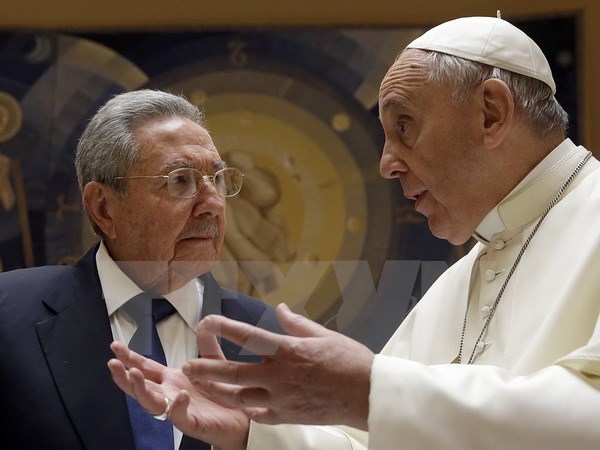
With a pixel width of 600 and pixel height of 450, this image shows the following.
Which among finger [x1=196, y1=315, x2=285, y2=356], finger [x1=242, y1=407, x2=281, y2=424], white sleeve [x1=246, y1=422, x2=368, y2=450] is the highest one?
finger [x1=196, y1=315, x2=285, y2=356]

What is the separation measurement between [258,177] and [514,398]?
3.14 meters

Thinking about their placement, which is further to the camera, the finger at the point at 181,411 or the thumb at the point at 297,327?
the finger at the point at 181,411

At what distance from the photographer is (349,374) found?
2.11m

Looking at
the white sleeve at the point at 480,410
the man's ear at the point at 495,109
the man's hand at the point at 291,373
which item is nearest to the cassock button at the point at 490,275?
the man's ear at the point at 495,109

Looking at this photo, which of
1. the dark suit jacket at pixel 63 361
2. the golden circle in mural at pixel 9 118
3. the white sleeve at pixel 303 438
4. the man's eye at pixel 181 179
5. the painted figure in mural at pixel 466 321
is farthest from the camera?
the golden circle in mural at pixel 9 118

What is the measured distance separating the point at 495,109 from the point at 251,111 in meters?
2.67

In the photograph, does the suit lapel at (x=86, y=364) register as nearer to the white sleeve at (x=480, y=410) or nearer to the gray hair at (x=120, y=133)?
the gray hair at (x=120, y=133)

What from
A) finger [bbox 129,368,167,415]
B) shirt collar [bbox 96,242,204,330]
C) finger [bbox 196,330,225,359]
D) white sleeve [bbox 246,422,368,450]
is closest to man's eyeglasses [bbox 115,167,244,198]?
shirt collar [bbox 96,242,204,330]

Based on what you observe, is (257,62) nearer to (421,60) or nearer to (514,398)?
(421,60)

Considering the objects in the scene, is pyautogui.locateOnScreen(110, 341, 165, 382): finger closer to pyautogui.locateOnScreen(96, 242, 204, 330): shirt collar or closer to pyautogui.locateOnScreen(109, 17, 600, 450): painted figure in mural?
pyautogui.locateOnScreen(109, 17, 600, 450): painted figure in mural

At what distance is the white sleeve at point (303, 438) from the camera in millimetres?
2629

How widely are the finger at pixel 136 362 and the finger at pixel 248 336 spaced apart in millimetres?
326

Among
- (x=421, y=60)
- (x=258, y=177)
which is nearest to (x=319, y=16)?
(x=258, y=177)

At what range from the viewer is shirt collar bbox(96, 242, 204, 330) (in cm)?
280
